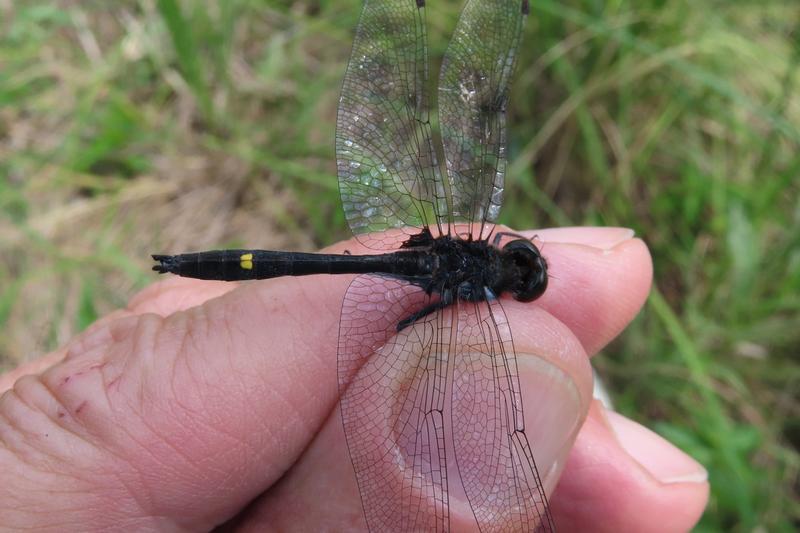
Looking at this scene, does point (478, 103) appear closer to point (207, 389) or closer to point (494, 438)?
point (494, 438)

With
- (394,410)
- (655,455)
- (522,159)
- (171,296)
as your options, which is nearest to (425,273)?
(394,410)

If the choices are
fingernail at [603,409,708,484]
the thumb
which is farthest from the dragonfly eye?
fingernail at [603,409,708,484]

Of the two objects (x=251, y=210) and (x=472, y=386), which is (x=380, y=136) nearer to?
(x=472, y=386)

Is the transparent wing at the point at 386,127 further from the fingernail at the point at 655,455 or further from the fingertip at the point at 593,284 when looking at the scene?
the fingernail at the point at 655,455

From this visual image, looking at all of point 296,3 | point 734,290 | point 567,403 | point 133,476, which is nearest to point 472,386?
point 567,403

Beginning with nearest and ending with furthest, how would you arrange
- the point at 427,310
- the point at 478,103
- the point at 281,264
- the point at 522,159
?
the point at 427,310 → the point at 281,264 → the point at 478,103 → the point at 522,159

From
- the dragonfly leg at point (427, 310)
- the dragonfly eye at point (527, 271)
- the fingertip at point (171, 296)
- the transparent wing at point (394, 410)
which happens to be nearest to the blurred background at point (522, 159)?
the fingertip at point (171, 296)
